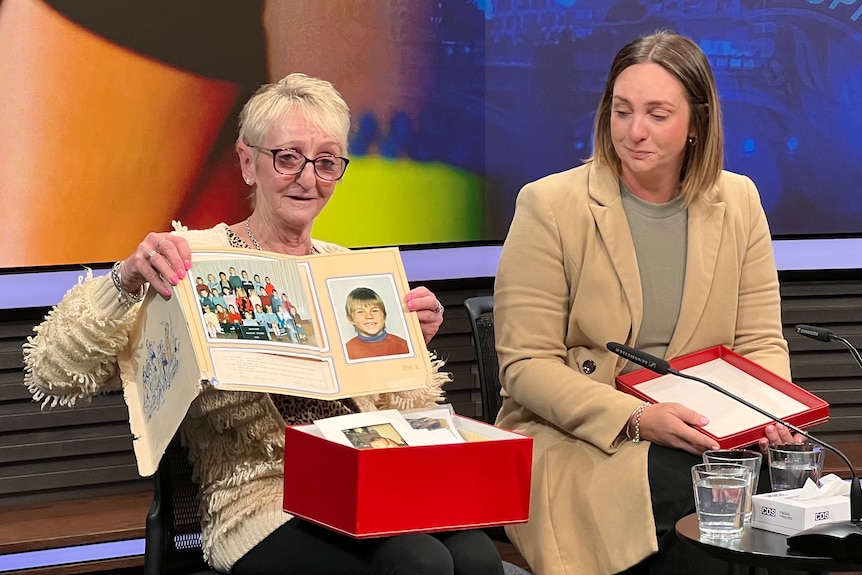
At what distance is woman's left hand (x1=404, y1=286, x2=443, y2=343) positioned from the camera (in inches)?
98.1

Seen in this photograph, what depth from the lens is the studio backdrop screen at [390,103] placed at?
3.96 meters

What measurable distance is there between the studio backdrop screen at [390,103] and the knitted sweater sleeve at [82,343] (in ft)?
4.91

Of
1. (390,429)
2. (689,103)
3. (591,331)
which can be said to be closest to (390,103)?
(689,103)

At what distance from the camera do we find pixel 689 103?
311 centimetres

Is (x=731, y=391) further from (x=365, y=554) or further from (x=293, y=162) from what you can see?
(x=293, y=162)

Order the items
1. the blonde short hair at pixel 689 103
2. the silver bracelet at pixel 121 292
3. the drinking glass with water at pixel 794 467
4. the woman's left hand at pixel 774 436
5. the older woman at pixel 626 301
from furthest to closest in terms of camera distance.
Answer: the blonde short hair at pixel 689 103, the older woman at pixel 626 301, the woman's left hand at pixel 774 436, the drinking glass with water at pixel 794 467, the silver bracelet at pixel 121 292

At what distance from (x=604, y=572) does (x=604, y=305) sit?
65cm

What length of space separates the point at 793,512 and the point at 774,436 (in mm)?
432

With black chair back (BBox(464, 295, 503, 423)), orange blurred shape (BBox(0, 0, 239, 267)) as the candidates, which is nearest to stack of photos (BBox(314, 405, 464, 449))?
black chair back (BBox(464, 295, 503, 423))

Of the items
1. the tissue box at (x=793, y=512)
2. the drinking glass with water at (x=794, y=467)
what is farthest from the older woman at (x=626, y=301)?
the tissue box at (x=793, y=512)

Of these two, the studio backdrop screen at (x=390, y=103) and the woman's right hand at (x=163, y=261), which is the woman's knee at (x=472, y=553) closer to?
the woman's right hand at (x=163, y=261)

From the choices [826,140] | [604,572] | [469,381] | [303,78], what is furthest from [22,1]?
[826,140]

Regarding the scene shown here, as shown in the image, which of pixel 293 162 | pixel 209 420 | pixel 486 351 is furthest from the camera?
pixel 486 351

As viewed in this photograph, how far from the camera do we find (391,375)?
242cm
